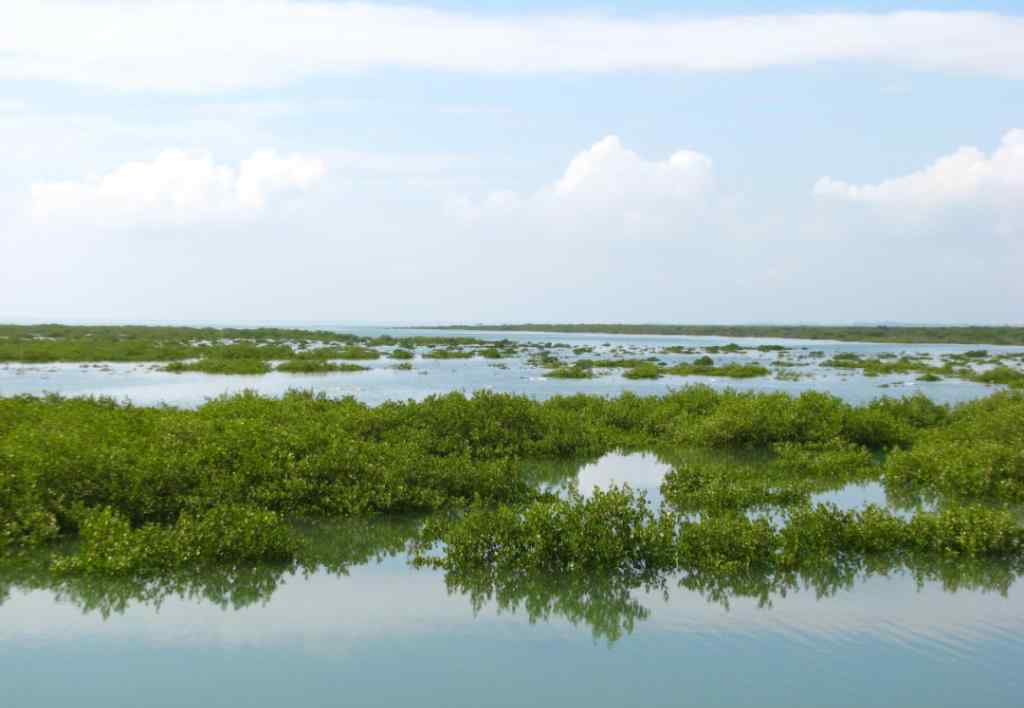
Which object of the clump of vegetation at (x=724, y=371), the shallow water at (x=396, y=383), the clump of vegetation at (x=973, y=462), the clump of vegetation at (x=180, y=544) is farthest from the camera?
the clump of vegetation at (x=724, y=371)

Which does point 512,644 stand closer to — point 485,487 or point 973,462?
point 485,487

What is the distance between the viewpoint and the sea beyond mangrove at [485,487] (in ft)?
29.9

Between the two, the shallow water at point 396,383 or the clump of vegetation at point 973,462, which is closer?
the clump of vegetation at point 973,462

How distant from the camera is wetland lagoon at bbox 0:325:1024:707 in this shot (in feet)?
21.9

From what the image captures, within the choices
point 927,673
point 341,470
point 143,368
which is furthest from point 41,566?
point 143,368

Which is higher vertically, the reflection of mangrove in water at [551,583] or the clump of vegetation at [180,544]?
the clump of vegetation at [180,544]

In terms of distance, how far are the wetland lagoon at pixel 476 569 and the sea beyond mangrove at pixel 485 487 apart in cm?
4

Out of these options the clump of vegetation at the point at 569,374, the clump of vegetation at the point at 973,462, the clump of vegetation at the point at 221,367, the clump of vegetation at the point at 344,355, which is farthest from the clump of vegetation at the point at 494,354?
the clump of vegetation at the point at 973,462

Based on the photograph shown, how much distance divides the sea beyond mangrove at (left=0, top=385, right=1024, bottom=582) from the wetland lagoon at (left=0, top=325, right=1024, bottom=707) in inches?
1.4

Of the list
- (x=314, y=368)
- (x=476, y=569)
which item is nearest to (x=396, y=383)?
(x=314, y=368)

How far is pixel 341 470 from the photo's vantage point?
11742 mm

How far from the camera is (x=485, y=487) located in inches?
483

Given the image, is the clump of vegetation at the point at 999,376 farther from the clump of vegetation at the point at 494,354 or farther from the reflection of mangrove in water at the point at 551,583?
the reflection of mangrove in water at the point at 551,583

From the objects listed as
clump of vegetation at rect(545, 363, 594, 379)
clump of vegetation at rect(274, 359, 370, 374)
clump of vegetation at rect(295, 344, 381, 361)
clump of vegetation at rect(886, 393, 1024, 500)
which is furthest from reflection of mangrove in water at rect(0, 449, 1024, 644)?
clump of vegetation at rect(295, 344, 381, 361)
